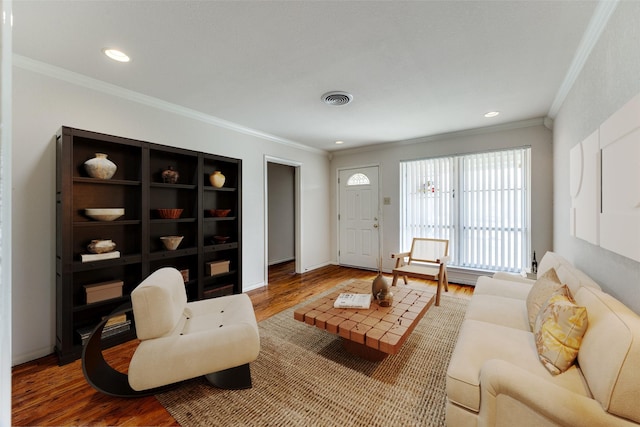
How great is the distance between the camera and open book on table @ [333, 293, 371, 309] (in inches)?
90.7

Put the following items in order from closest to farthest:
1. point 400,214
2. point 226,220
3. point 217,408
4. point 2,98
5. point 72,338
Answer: point 2,98
point 217,408
point 72,338
point 226,220
point 400,214

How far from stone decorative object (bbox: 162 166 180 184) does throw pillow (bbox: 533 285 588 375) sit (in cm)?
333

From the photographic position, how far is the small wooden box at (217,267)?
126 inches

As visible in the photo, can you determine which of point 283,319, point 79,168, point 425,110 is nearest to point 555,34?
point 425,110

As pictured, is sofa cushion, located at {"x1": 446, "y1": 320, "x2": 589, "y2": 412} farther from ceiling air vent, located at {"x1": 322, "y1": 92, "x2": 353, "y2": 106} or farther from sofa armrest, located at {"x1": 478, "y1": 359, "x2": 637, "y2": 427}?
ceiling air vent, located at {"x1": 322, "y1": 92, "x2": 353, "y2": 106}

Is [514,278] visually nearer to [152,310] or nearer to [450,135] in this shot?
[450,135]

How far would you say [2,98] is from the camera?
41 centimetres

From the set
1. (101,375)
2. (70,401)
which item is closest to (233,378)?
(101,375)

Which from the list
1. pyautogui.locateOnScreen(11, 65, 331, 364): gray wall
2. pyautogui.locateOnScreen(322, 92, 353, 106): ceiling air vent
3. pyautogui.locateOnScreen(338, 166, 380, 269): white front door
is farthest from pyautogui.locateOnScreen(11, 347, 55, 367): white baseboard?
pyautogui.locateOnScreen(338, 166, 380, 269): white front door

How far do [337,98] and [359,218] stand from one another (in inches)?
112

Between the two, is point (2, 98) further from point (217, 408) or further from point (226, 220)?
point (226, 220)

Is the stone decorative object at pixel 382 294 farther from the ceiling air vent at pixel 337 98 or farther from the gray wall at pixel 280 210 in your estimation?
the gray wall at pixel 280 210

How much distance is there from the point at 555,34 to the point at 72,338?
4.31 m

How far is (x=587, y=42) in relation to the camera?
1.93 meters
